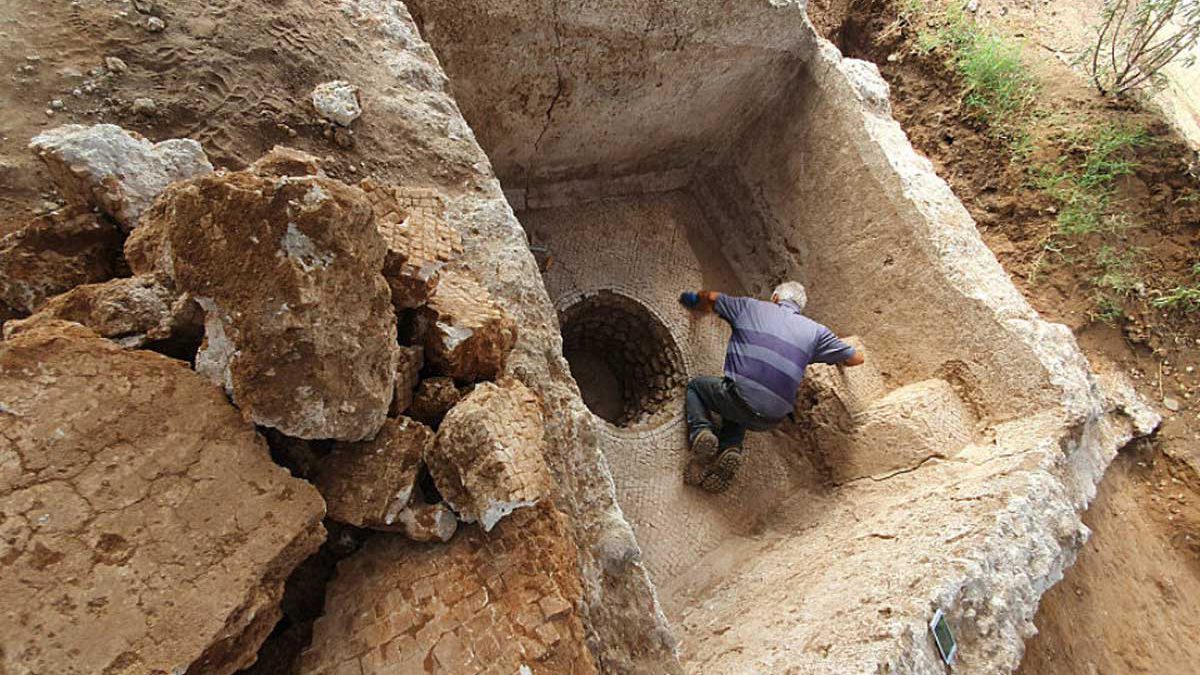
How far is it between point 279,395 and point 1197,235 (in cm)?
385

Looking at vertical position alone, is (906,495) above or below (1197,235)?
below

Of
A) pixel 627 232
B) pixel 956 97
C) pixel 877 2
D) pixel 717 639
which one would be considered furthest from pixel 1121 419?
pixel 877 2

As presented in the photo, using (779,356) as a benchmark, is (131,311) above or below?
below

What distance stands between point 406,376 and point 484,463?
0.81ft

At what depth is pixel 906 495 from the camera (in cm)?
233

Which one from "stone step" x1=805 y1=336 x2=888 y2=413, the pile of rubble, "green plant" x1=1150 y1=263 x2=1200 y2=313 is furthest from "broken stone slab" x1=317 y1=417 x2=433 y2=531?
"green plant" x1=1150 y1=263 x2=1200 y2=313

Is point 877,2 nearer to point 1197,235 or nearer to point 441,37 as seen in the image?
point 1197,235

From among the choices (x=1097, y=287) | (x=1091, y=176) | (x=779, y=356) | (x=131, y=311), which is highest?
(x=1091, y=176)

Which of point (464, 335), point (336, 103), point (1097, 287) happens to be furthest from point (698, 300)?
point (464, 335)

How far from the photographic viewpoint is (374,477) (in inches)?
44.8

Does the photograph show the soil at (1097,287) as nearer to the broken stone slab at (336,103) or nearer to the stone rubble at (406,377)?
the stone rubble at (406,377)

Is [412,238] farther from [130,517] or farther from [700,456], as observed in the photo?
[700,456]

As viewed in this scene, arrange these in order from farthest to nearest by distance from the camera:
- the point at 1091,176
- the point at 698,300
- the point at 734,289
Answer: the point at 734,289, the point at 698,300, the point at 1091,176

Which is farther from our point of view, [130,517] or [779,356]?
[779,356]
